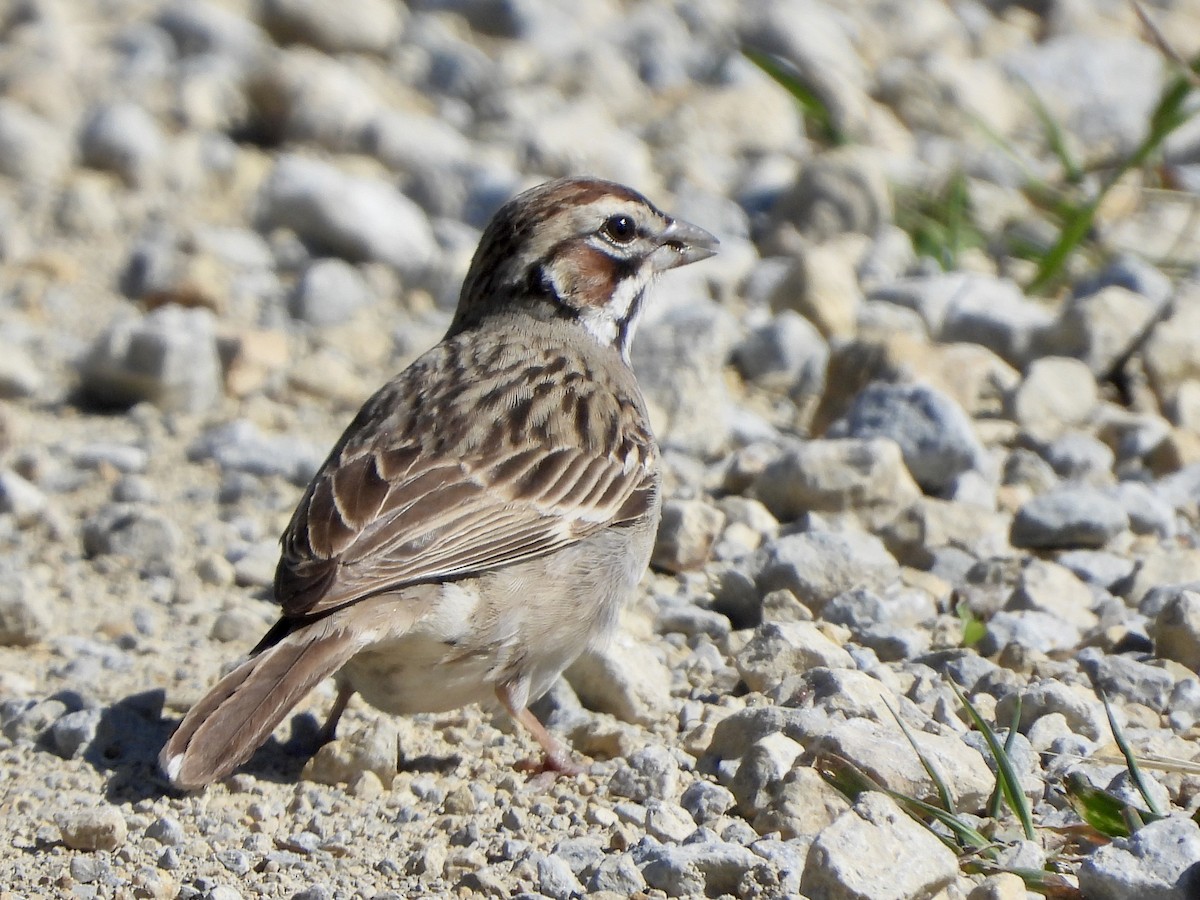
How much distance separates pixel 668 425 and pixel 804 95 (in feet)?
9.73

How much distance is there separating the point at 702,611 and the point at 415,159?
15.0ft

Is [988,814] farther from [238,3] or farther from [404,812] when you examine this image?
[238,3]

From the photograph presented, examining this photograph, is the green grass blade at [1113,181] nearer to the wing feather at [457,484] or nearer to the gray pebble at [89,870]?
the wing feather at [457,484]

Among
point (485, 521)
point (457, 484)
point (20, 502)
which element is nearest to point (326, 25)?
point (20, 502)

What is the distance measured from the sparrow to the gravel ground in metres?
0.22

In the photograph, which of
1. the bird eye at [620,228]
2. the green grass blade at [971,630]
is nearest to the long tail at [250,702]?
the green grass blade at [971,630]

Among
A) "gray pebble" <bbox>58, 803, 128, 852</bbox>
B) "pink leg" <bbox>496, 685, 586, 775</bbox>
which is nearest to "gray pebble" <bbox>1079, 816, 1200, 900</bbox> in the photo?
"pink leg" <bbox>496, 685, 586, 775</bbox>

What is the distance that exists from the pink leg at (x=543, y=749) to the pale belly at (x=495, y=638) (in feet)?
0.10

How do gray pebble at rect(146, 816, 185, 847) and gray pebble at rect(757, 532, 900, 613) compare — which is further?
gray pebble at rect(757, 532, 900, 613)

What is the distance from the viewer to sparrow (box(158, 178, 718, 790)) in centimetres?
442

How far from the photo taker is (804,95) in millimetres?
9227

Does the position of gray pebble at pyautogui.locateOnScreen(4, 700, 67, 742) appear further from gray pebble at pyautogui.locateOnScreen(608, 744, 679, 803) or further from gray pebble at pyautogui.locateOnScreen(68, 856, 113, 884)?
gray pebble at pyautogui.locateOnScreen(608, 744, 679, 803)

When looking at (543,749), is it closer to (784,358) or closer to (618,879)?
(618,879)

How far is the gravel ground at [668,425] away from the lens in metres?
4.21
